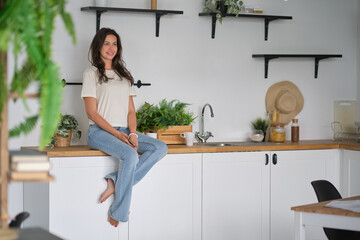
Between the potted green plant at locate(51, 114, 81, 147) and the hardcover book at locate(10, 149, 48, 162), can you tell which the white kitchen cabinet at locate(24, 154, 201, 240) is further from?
the hardcover book at locate(10, 149, 48, 162)

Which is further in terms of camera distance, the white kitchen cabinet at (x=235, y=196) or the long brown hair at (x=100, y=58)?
the white kitchen cabinet at (x=235, y=196)

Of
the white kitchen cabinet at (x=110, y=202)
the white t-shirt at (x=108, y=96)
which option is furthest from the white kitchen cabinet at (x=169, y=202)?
the white t-shirt at (x=108, y=96)

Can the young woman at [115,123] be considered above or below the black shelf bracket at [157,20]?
below

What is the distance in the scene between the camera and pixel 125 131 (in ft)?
13.8

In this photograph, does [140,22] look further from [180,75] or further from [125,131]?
[125,131]

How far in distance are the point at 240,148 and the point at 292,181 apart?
→ 0.54 metres

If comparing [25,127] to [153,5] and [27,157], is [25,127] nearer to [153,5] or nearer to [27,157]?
[27,157]

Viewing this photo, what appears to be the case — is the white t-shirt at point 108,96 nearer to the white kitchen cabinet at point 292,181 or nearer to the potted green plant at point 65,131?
the potted green plant at point 65,131

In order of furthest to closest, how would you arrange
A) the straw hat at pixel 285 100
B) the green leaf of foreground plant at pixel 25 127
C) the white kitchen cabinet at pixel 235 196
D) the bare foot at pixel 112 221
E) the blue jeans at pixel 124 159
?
the straw hat at pixel 285 100
the white kitchen cabinet at pixel 235 196
the bare foot at pixel 112 221
the blue jeans at pixel 124 159
the green leaf of foreground plant at pixel 25 127

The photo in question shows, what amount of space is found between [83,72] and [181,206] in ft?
4.00

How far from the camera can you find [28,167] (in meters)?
1.55

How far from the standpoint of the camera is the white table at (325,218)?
2.62 metres

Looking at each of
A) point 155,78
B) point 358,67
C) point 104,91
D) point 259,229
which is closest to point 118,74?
point 104,91

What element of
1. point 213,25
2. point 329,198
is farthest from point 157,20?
point 329,198
